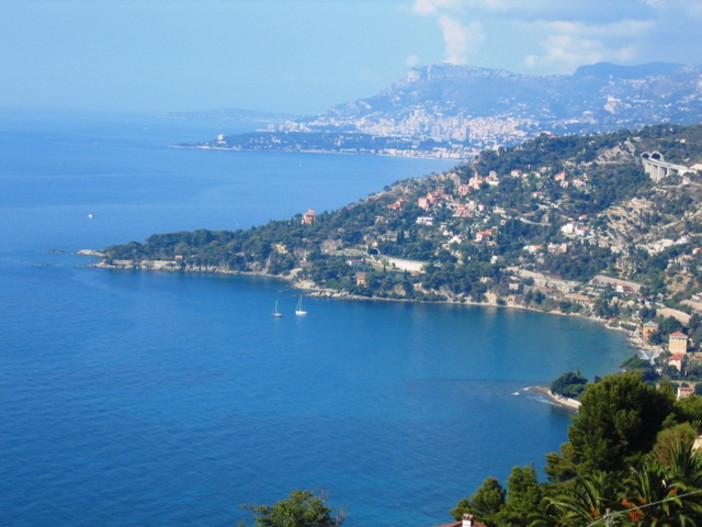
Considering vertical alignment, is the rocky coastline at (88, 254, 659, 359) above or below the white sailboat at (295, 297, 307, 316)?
above

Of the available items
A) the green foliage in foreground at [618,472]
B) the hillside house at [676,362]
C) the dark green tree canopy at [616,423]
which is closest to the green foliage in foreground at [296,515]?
the green foliage in foreground at [618,472]

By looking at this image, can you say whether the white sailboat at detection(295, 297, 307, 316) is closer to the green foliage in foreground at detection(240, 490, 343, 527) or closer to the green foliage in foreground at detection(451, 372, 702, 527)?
the green foliage in foreground at detection(451, 372, 702, 527)

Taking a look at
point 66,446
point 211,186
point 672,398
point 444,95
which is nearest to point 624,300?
point 66,446

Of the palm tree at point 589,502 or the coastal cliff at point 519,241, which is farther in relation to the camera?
the coastal cliff at point 519,241

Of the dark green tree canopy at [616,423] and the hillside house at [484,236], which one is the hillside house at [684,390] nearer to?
the dark green tree canopy at [616,423]

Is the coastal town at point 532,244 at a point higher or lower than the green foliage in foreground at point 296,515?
higher

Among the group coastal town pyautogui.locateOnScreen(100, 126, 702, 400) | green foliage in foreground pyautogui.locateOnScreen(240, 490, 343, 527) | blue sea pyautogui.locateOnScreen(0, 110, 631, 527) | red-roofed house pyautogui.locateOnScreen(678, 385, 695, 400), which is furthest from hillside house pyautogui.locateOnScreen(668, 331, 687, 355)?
green foliage in foreground pyautogui.locateOnScreen(240, 490, 343, 527)

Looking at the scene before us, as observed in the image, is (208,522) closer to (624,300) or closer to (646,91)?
(624,300)
